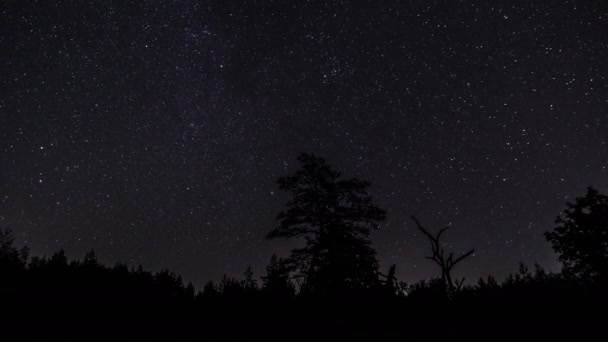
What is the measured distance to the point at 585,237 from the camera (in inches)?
785

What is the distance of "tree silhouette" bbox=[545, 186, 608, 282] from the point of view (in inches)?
753

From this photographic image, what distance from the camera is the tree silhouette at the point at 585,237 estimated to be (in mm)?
19125

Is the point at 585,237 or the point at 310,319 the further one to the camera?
the point at 585,237

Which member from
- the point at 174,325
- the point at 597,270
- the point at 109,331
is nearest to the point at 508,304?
the point at 174,325

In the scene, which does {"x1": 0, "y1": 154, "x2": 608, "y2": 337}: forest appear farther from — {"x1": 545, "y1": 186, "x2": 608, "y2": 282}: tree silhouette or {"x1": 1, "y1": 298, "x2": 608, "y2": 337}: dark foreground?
{"x1": 545, "y1": 186, "x2": 608, "y2": 282}: tree silhouette

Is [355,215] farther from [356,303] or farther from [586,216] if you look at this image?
[586,216]

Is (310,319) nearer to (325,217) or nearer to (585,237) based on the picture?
(325,217)

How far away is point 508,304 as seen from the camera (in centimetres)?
589

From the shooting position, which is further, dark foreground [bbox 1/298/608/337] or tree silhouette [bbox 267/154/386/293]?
tree silhouette [bbox 267/154/386/293]

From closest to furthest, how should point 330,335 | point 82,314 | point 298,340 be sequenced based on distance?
1. point 298,340
2. point 330,335
3. point 82,314

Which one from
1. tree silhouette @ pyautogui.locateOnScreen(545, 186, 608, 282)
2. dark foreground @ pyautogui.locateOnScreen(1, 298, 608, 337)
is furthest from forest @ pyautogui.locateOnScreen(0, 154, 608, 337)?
tree silhouette @ pyautogui.locateOnScreen(545, 186, 608, 282)

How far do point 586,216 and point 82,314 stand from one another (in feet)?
84.1

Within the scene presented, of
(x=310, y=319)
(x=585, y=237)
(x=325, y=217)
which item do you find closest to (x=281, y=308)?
(x=310, y=319)

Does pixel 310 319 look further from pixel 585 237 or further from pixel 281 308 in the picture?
pixel 585 237
